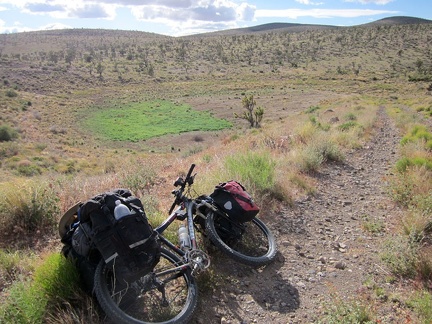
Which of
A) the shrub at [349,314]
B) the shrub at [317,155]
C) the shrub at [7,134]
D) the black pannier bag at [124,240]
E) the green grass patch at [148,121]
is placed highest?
the black pannier bag at [124,240]

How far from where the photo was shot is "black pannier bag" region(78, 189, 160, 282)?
292 centimetres

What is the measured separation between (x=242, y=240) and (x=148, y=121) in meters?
42.0

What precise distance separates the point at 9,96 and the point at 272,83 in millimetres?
43034

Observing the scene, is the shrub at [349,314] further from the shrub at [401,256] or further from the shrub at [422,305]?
the shrub at [401,256]

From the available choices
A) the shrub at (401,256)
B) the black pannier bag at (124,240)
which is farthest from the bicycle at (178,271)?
the shrub at (401,256)

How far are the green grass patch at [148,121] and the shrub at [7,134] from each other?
8.25 metres

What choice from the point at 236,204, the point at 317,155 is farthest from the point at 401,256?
the point at 317,155

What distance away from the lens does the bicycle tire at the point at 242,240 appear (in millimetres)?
4082

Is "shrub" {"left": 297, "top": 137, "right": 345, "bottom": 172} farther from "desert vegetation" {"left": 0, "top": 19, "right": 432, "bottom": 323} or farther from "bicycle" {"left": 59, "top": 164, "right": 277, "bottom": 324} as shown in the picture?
"bicycle" {"left": 59, "top": 164, "right": 277, "bottom": 324}

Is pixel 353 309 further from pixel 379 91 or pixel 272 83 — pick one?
pixel 272 83

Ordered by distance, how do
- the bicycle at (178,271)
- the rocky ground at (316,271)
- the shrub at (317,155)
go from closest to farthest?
the bicycle at (178,271) → the rocky ground at (316,271) → the shrub at (317,155)

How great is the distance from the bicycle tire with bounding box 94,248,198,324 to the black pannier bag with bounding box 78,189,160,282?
165 mm

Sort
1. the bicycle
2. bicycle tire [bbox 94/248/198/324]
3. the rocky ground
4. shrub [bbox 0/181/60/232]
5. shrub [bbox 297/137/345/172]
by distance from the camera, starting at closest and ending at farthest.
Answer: bicycle tire [bbox 94/248/198/324] → the bicycle → the rocky ground → shrub [bbox 0/181/60/232] → shrub [bbox 297/137/345/172]

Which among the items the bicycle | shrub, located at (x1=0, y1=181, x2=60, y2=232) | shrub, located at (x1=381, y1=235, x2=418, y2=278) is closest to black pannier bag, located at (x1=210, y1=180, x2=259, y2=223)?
the bicycle
